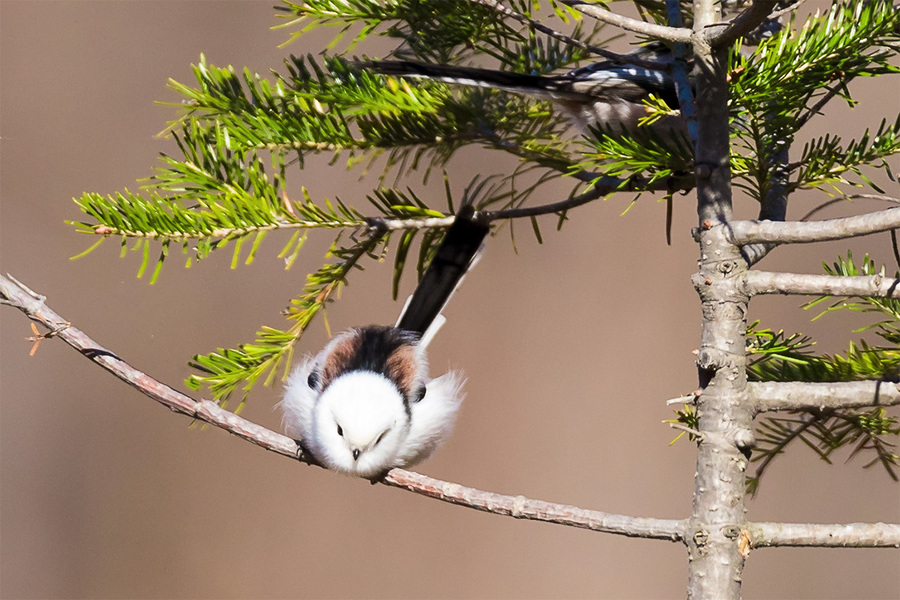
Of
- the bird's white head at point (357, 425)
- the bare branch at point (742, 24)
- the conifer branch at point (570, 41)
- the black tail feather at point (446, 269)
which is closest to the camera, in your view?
the bare branch at point (742, 24)

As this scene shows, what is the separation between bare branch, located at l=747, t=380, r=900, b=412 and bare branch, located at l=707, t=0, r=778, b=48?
19 centimetres

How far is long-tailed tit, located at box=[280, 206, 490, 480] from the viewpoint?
0.67 metres

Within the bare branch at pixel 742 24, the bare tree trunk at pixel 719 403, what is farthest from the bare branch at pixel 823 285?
the bare branch at pixel 742 24

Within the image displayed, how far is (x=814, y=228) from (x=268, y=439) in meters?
0.38

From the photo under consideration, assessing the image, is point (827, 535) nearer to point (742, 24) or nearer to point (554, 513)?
point (554, 513)

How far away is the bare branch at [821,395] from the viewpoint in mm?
425

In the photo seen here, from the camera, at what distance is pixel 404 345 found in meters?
0.75

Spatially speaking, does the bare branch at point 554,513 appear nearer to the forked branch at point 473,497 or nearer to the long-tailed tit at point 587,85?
the forked branch at point 473,497

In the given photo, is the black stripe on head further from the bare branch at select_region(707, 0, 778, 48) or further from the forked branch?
the bare branch at select_region(707, 0, 778, 48)

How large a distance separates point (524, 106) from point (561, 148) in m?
0.05

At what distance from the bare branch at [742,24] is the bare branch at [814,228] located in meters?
0.10

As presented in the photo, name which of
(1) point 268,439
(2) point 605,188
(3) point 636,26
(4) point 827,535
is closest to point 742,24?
(3) point 636,26

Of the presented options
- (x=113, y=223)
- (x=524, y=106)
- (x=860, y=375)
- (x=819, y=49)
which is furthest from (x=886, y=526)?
(x=113, y=223)

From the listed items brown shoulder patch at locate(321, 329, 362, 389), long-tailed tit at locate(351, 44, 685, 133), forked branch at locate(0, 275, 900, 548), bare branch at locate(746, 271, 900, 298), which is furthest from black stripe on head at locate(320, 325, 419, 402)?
bare branch at locate(746, 271, 900, 298)
